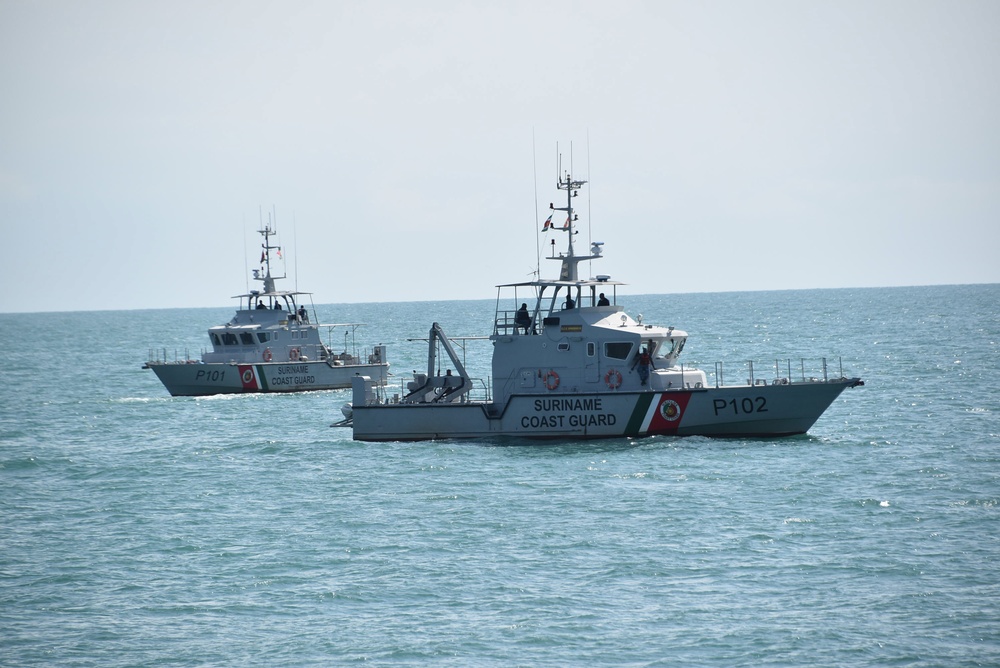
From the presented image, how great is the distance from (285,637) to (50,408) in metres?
38.1

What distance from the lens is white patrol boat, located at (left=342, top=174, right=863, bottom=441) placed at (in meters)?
32.3

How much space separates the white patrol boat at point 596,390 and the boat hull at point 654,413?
0.03 meters

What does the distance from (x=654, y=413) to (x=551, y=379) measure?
2.97 m

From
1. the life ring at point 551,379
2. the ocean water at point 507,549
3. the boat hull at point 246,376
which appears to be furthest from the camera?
the boat hull at point 246,376

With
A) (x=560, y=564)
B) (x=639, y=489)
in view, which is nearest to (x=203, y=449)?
(x=639, y=489)

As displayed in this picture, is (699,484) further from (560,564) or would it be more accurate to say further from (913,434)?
(913,434)

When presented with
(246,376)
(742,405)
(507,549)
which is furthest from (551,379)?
Result: (246,376)

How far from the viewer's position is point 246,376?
176 feet

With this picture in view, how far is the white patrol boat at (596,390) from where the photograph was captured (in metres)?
32.3

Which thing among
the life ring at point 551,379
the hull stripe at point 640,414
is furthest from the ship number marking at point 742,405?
the life ring at point 551,379

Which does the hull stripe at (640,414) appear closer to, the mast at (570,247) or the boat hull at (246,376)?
the mast at (570,247)

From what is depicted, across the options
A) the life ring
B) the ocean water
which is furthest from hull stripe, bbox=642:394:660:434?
the life ring

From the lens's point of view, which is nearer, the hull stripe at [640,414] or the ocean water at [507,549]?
the ocean water at [507,549]

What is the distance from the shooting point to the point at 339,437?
38719mm
